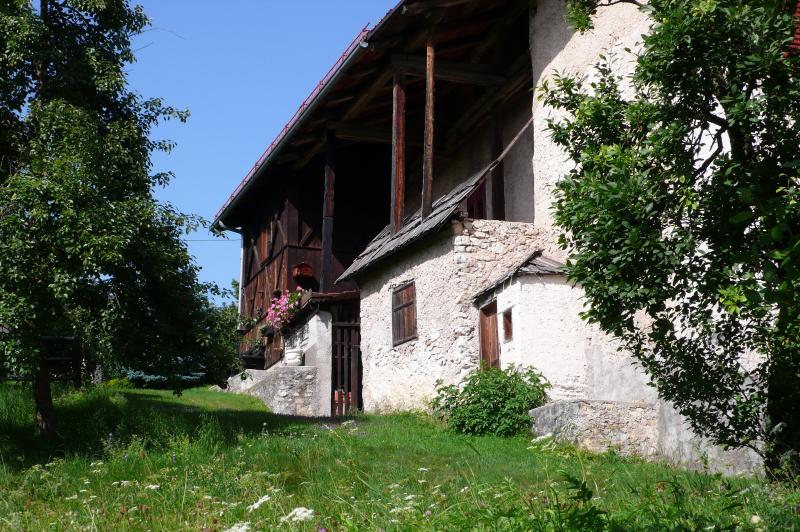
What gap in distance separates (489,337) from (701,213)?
737 centimetres

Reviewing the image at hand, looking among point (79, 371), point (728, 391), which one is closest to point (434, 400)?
point (79, 371)

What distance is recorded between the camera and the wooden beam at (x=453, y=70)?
16.2 metres

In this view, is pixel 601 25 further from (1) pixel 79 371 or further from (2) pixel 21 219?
(1) pixel 79 371

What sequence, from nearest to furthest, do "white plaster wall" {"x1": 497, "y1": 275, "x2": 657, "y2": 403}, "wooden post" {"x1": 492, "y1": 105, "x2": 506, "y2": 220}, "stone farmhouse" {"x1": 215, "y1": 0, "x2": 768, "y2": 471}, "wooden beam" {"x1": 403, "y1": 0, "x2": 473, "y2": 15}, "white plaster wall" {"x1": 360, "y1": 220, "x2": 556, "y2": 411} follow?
"white plaster wall" {"x1": 497, "y1": 275, "x2": 657, "y2": 403}
"stone farmhouse" {"x1": 215, "y1": 0, "x2": 768, "y2": 471}
"white plaster wall" {"x1": 360, "y1": 220, "x2": 556, "y2": 411}
"wooden beam" {"x1": 403, "y1": 0, "x2": 473, "y2": 15}
"wooden post" {"x1": 492, "y1": 105, "x2": 506, "y2": 220}

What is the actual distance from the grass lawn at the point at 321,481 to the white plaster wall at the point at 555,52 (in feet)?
14.2

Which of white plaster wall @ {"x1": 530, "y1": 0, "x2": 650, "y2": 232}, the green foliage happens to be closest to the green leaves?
the green foliage

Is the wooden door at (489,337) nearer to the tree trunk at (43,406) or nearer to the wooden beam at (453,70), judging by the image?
the wooden beam at (453,70)

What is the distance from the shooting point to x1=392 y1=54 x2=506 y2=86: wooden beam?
1622 centimetres

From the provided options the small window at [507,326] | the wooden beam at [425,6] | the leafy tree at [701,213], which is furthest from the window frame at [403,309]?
the leafy tree at [701,213]

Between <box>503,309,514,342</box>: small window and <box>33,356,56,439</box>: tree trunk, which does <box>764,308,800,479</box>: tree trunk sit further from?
<box>33,356,56,439</box>: tree trunk

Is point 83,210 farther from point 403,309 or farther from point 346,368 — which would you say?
point 346,368

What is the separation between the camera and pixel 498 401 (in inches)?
482

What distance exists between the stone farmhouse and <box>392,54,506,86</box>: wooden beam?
3 cm

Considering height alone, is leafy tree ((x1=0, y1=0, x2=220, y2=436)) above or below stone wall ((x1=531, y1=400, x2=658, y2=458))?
above
